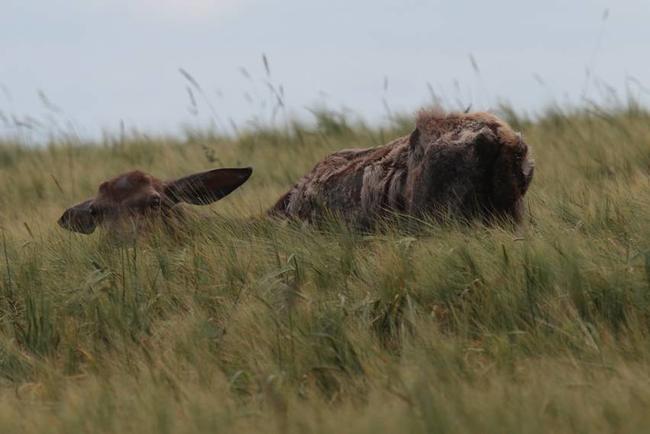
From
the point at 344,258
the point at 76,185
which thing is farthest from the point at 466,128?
the point at 76,185

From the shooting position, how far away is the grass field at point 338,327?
402 cm

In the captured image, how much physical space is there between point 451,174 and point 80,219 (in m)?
2.71

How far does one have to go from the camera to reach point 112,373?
4.93 meters

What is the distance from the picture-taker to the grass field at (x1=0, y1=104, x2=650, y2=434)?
13.2ft

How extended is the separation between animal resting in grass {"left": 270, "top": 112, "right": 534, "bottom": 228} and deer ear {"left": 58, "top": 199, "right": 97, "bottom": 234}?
174 centimetres

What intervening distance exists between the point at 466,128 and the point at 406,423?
2968mm

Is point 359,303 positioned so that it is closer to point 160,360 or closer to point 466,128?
point 160,360

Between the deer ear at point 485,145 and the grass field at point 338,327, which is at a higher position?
the deer ear at point 485,145

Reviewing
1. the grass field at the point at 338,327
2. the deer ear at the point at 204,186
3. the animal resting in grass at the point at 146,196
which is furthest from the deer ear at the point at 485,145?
the deer ear at the point at 204,186

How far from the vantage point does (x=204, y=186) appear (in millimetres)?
8047

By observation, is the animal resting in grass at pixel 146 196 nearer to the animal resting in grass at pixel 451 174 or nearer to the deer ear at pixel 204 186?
the deer ear at pixel 204 186

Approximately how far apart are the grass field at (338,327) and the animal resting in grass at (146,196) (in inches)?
20.1

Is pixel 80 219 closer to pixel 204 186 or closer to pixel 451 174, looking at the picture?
pixel 204 186

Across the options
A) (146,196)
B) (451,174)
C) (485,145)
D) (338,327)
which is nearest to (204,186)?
(146,196)
